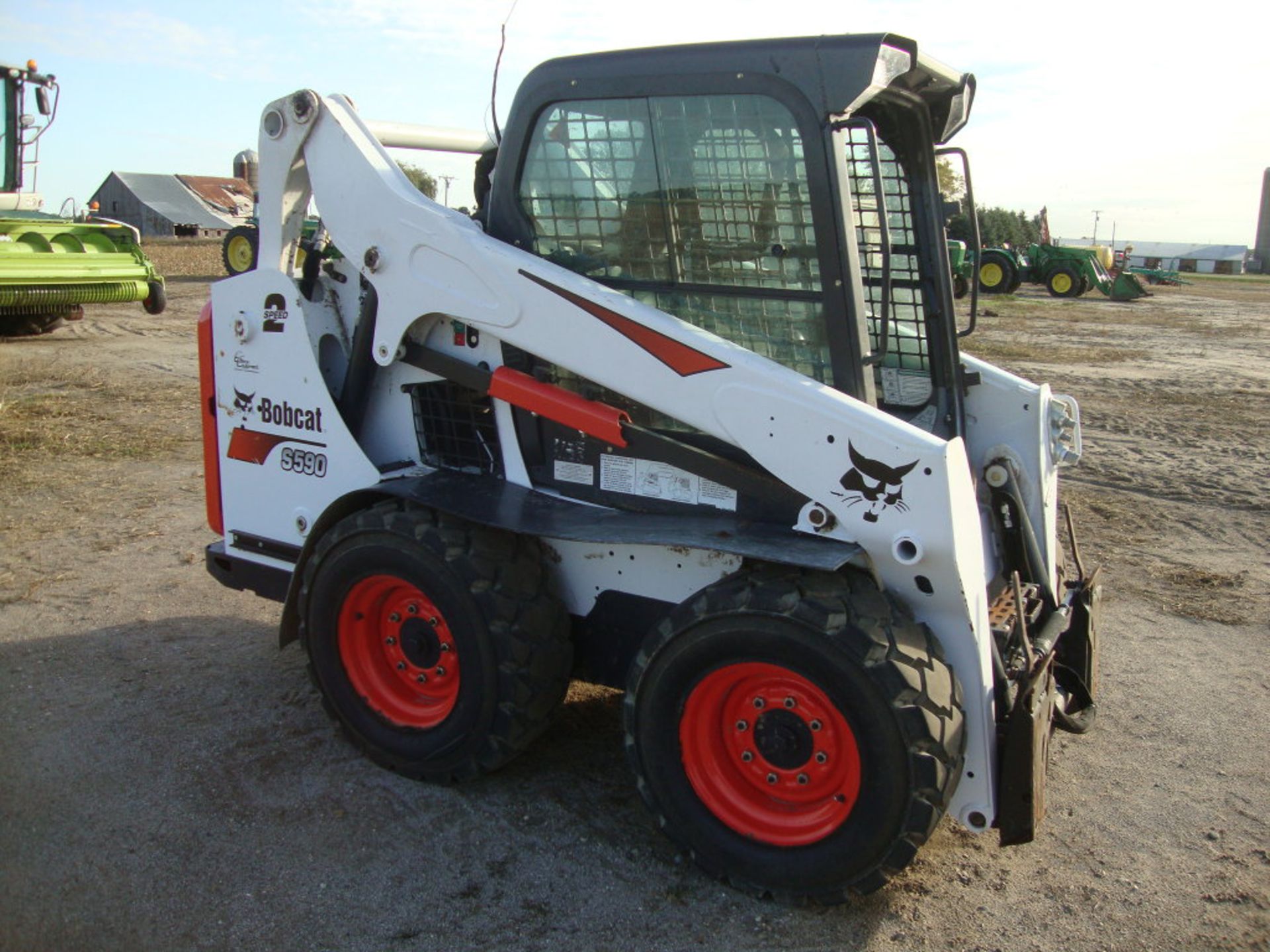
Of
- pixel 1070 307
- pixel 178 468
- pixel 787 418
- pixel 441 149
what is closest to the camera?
pixel 787 418

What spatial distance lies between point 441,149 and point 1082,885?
145 inches

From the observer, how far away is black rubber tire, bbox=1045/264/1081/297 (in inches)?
1156

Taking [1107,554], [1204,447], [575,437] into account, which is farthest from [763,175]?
[1204,447]

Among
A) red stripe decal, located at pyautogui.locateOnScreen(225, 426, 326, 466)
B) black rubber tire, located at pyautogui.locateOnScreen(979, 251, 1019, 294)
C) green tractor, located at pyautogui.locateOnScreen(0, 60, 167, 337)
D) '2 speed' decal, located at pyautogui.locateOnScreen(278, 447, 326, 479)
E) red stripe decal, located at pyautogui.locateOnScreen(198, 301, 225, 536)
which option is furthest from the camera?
black rubber tire, located at pyautogui.locateOnScreen(979, 251, 1019, 294)

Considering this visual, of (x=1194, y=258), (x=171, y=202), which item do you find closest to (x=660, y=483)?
(x=171, y=202)

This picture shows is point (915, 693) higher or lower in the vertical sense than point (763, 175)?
lower

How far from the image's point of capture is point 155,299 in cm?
1409

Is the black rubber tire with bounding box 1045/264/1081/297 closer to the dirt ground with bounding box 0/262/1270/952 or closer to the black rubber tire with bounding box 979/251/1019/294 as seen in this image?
the black rubber tire with bounding box 979/251/1019/294

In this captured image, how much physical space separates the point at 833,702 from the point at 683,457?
35.3 inches

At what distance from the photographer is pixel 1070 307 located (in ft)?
82.5

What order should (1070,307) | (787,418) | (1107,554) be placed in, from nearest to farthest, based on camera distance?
(787,418), (1107,554), (1070,307)

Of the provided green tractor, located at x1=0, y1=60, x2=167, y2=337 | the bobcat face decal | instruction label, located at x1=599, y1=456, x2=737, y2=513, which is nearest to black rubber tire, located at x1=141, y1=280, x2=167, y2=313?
green tractor, located at x1=0, y1=60, x2=167, y2=337

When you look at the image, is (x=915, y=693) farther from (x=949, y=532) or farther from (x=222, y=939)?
(x=222, y=939)

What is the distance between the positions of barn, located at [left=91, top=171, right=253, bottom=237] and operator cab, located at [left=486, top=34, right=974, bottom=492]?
53.5m
